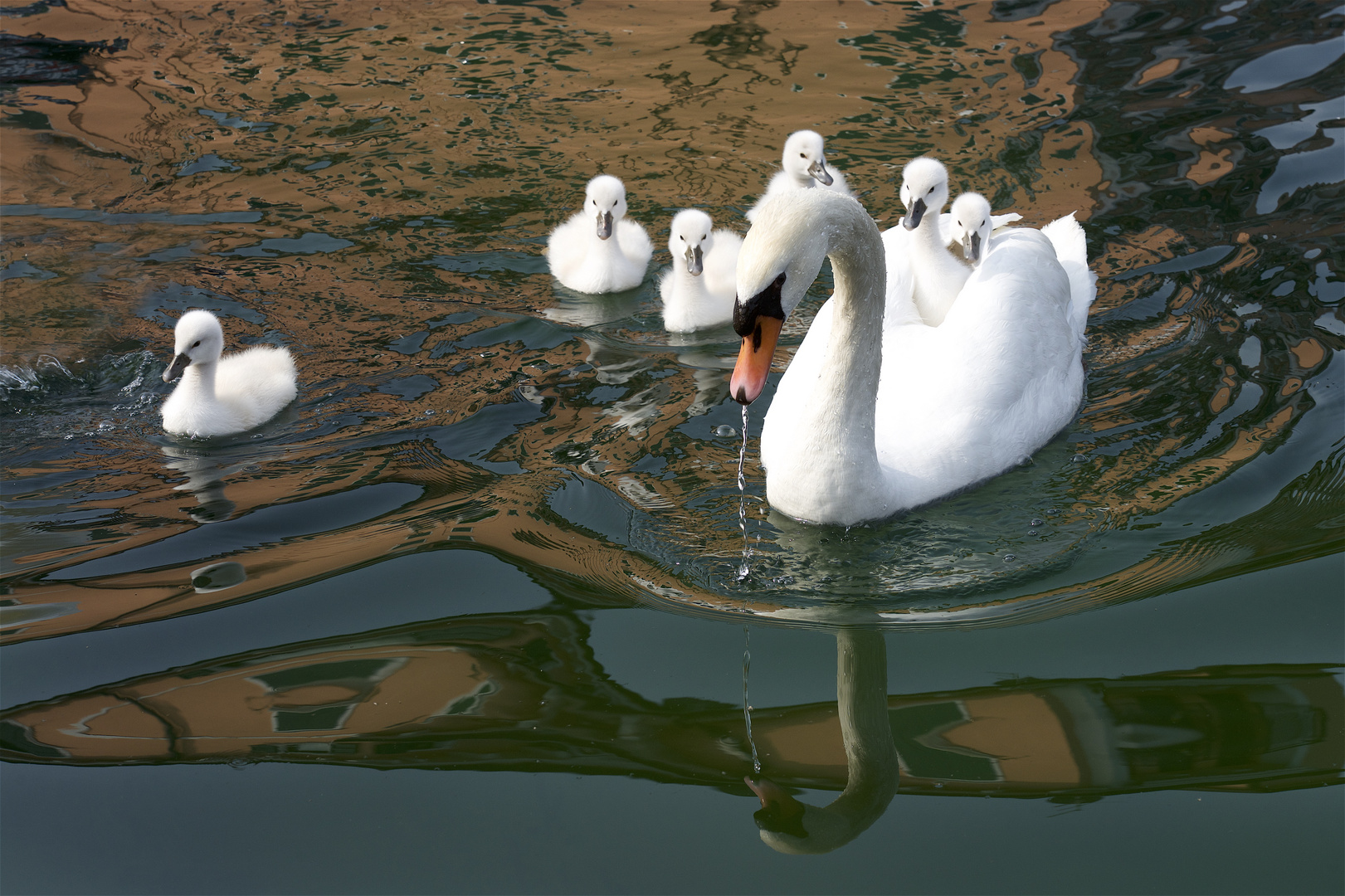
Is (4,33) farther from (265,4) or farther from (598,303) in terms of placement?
(598,303)

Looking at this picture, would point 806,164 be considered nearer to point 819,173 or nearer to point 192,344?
point 819,173

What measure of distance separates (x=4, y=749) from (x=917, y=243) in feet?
13.8

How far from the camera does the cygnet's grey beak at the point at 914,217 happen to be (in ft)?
18.4

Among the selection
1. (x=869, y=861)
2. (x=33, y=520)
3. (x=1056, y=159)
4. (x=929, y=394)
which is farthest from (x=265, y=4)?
(x=869, y=861)

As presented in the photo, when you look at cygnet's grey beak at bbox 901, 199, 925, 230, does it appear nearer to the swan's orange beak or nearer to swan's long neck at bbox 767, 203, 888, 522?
swan's long neck at bbox 767, 203, 888, 522

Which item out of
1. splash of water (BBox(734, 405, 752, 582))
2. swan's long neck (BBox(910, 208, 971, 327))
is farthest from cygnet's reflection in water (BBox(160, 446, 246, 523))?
swan's long neck (BBox(910, 208, 971, 327))

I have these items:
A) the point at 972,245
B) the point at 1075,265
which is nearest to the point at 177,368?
the point at 972,245

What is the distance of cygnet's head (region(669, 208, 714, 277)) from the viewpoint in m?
5.93

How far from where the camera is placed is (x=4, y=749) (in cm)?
298

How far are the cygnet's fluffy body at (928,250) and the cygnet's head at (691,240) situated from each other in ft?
3.21

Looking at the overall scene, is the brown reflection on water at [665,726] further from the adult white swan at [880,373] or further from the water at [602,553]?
the adult white swan at [880,373]

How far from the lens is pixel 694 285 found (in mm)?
5961

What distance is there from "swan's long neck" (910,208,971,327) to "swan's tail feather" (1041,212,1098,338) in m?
0.47

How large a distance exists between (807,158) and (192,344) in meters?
3.37
